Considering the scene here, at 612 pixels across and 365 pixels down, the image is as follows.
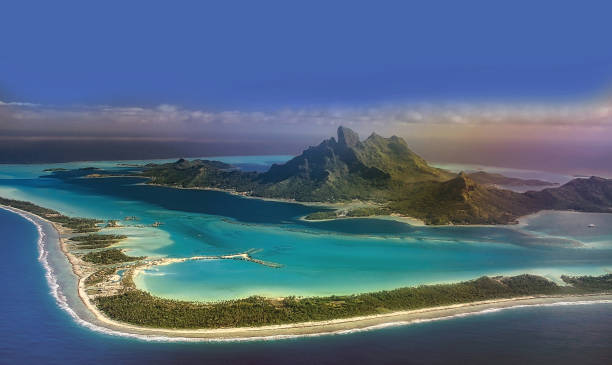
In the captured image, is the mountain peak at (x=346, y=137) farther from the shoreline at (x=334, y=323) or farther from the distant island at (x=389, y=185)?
the shoreline at (x=334, y=323)

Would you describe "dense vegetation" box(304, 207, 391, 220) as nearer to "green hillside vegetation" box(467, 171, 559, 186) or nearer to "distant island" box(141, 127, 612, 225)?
"distant island" box(141, 127, 612, 225)

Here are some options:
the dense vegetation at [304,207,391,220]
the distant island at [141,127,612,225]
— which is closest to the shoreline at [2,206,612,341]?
the distant island at [141,127,612,225]

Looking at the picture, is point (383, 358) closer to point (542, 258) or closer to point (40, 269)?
point (542, 258)

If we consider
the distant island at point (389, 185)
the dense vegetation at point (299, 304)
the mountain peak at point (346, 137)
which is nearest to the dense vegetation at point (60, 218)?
the dense vegetation at point (299, 304)

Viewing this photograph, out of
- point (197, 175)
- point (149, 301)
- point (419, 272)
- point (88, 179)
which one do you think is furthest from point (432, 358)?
point (88, 179)

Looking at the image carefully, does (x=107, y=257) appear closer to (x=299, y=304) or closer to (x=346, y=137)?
(x=299, y=304)

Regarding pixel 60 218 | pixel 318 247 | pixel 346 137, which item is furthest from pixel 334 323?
pixel 346 137

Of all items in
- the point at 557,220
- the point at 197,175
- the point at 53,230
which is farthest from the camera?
the point at 197,175
